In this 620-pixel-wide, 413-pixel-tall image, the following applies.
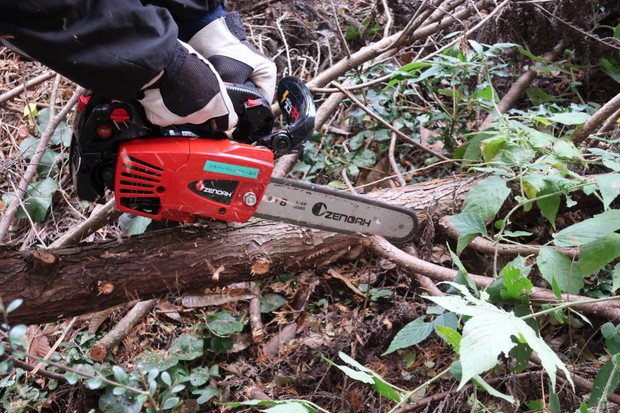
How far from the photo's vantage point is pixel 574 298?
7.72 ft

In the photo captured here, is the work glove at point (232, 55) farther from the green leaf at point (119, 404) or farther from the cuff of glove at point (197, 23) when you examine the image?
the green leaf at point (119, 404)

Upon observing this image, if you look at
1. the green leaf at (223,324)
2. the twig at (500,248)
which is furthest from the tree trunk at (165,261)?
the green leaf at (223,324)

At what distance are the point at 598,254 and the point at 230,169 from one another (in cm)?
140

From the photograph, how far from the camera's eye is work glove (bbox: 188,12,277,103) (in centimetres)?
258

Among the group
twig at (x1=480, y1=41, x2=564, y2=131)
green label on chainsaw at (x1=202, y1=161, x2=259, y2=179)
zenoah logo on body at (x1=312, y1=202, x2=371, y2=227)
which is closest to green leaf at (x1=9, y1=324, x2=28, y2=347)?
green label on chainsaw at (x1=202, y1=161, x2=259, y2=179)

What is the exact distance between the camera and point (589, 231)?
2.13m

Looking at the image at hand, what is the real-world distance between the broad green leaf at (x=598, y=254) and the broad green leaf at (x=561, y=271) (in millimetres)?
28

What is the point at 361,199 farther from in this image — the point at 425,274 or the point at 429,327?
the point at 429,327

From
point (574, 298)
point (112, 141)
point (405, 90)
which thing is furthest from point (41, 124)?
point (574, 298)

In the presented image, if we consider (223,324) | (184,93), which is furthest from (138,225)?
(184,93)

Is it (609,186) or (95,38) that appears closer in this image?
(95,38)

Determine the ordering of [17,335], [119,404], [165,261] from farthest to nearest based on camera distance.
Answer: [119,404], [165,261], [17,335]

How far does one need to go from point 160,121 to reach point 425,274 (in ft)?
4.34

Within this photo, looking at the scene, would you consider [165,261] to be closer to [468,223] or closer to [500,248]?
[468,223]
